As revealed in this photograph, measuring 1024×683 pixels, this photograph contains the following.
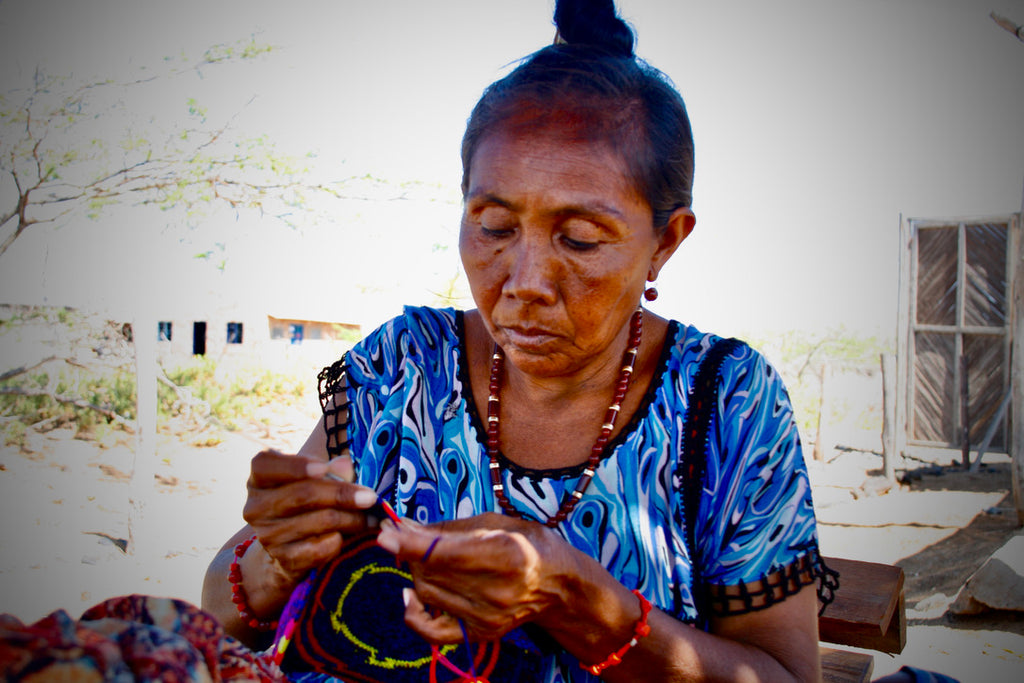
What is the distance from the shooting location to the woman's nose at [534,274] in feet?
5.43

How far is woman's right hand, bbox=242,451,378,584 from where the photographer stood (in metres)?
1.45

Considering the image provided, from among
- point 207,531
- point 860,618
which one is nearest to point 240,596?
point 860,618

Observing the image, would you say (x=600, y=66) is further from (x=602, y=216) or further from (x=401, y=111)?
(x=401, y=111)

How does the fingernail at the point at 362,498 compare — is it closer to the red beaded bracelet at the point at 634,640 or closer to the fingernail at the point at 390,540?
the fingernail at the point at 390,540

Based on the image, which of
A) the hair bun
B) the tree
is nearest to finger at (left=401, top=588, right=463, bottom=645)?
the hair bun

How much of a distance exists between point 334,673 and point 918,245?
10.8 meters

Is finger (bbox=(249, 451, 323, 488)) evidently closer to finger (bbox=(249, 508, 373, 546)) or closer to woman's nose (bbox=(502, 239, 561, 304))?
finger (bbox=(249, 508, 373, 546))

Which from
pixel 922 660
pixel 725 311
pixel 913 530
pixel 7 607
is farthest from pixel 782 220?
pixel 7 607

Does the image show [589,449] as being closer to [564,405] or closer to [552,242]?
[564,405]

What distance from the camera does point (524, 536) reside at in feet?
4.37

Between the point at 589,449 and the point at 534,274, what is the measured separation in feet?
1.83

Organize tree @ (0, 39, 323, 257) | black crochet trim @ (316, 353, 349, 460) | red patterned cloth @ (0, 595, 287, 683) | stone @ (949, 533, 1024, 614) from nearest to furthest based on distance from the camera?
red patterned cloth @ (0, 595, 287, 683), black crochet trim @ (316, 353, 349, 460), stone @ (949, 533, 1024, 614), tree @ (0, 39, 323, 257)

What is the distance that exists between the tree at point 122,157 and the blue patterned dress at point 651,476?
Result: 8243 millimetres

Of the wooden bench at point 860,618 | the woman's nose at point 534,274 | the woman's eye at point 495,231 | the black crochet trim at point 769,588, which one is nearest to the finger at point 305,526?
the woman's nose at point 534,274
